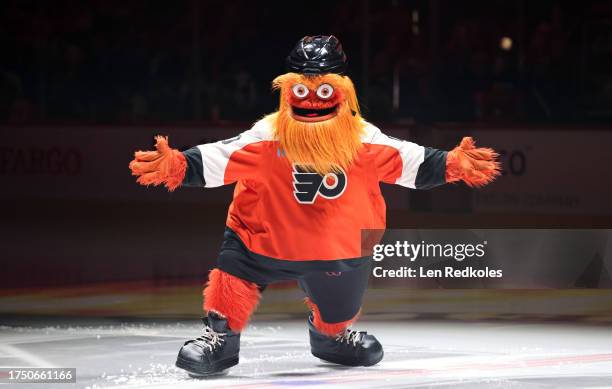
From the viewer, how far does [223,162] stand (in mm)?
4941

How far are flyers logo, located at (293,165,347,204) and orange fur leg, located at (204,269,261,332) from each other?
1.52 feet

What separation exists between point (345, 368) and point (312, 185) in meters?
0.86

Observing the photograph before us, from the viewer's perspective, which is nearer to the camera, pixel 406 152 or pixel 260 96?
pixel 406 152

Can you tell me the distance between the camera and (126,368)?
5.16 meters

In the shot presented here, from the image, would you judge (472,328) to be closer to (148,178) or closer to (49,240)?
(148,178)

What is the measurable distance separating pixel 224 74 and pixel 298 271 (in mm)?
9257

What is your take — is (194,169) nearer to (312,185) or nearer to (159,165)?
(159,165)

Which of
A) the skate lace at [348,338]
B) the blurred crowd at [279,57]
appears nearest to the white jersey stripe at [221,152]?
the skate lace at [348,338]

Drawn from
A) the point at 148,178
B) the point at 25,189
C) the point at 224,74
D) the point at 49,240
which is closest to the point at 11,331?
the point at 148,178

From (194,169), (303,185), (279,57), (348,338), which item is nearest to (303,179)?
(303,185)

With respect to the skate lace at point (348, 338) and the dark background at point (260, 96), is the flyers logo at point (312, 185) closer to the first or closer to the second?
the skate lace at point (348, 338)

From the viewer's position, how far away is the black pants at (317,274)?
16.4 ft

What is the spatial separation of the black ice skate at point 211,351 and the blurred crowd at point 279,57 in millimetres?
7675

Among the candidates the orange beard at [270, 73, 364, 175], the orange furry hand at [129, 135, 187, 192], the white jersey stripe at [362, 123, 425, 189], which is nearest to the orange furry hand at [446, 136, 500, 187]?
the white jersey stripe at [362, 123, 425, 189]
